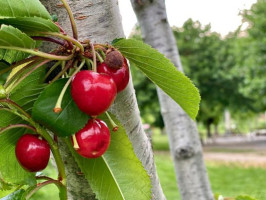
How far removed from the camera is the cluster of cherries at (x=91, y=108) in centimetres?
66

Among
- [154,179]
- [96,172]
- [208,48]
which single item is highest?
[208,48]

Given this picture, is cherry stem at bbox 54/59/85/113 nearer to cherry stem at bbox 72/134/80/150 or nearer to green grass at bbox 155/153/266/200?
cherry stem at bbox 72/134/80/150

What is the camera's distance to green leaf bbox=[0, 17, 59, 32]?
0.66m

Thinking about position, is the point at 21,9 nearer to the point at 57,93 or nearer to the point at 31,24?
the point at 31,24

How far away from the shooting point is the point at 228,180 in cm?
1036

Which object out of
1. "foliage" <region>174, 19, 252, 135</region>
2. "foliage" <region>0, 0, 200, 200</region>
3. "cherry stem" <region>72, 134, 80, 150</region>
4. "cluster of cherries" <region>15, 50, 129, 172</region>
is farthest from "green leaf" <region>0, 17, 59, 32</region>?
"foliage" <region>174, 19, 252, 135</region>

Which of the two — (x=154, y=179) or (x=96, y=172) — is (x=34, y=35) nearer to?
(x=96, y=172)

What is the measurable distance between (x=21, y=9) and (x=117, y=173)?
1.41ft

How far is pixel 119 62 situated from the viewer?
71 centimetres

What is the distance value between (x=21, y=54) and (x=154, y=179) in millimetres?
577

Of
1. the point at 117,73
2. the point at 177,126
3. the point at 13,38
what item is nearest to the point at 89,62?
the point at 117,73

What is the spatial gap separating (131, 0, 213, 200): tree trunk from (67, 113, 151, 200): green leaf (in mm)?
1278

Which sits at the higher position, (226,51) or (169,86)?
(226,51)

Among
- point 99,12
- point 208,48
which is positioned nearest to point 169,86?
point 99,12
